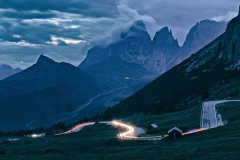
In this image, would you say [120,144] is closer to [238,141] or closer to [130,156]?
[130,156]

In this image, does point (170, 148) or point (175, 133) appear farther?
point (175, 133)

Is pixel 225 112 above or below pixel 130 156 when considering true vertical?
above

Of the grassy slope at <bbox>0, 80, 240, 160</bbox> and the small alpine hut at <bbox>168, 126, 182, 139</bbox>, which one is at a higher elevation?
the small alpine hut at <bbox>168, 126, 182, 139</bbox>

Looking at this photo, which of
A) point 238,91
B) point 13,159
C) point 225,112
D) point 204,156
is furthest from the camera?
point 238,91

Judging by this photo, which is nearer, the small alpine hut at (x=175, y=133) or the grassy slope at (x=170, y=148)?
the grassy slope at (x=170, y=148)

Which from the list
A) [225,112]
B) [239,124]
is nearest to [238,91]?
[225,112]

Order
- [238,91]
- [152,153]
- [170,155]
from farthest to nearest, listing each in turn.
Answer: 1. [238,91]
2. [152,153]
3. [170,155]

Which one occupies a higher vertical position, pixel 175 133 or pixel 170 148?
pixel 175 133

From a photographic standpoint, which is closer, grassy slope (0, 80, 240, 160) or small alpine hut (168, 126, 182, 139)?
grassy slope (0, 80, 240, 160)

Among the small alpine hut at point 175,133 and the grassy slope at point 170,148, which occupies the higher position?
the small alpine hut at point 175,133

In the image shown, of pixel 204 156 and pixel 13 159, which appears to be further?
pixel 13 159

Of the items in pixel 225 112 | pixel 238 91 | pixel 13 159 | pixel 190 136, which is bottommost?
pixel 13 159

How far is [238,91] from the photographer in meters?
134

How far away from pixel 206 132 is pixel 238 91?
250 ft
